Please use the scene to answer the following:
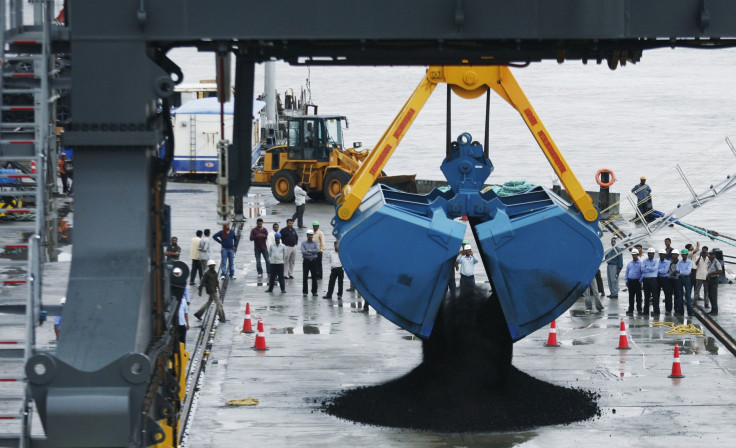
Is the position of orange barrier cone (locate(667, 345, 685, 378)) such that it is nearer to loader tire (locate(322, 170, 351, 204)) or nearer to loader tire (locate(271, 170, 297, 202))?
loader tire (locate(322, 170, 351, 204))

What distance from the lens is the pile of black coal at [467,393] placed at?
17203 millimetres

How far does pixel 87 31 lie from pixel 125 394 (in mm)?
2920

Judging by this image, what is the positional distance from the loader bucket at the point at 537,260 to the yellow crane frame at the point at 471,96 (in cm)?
63

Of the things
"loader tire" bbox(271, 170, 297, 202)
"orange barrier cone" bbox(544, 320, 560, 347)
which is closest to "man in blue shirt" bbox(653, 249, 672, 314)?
"orange barrier cone" bbox(544, 320, 560, 347)

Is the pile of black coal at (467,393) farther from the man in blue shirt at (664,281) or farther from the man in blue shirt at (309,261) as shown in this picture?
the man in blue shirt at (309,261)

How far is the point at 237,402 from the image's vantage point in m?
18.5

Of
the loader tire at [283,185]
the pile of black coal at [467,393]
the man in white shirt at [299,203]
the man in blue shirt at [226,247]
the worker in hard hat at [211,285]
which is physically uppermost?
the loader tire at [283,185]

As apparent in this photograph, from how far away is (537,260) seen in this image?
677 inches

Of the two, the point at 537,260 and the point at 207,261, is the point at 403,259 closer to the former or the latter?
the point at 537,260

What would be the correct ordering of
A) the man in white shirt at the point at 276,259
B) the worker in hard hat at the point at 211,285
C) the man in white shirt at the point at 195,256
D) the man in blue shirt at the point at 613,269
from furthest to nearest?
the man in white shirt at the point at 195,256 → the man in white shirt at the point at 276,259 → the man in blue shirt at the point at 613,269 → the worker in hard hat at the point at 211,285

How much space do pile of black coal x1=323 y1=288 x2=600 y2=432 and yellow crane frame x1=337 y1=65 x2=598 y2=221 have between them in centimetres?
211

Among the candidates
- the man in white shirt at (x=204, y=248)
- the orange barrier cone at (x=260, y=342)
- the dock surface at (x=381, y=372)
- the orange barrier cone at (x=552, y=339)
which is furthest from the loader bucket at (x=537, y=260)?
the man in white shirt at (x=204, y=248)

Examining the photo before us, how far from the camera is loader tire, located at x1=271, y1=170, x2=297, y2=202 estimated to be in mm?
36750

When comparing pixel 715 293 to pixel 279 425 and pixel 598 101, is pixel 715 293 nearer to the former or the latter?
pixel 279 425
